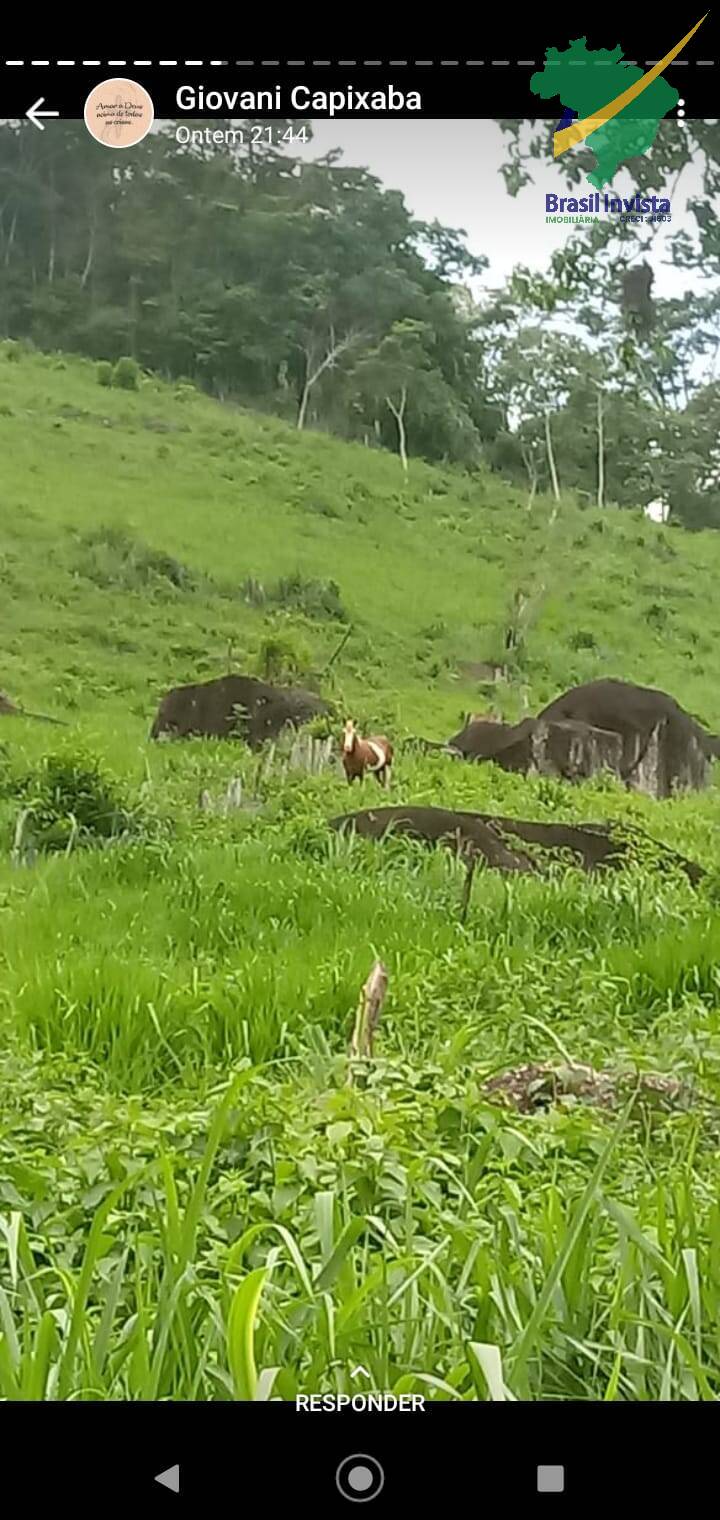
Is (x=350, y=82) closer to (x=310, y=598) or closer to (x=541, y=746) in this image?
(x=310, y=598)

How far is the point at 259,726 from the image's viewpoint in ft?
5.42

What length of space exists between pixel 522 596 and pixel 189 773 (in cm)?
50

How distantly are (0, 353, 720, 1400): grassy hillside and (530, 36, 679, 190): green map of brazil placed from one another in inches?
18.4

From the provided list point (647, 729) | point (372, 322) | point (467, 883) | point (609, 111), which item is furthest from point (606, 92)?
point (467, 883)

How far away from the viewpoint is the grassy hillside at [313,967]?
121 cm

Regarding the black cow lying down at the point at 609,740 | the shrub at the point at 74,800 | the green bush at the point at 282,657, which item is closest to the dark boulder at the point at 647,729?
the black cow lying down at the point at 609,740

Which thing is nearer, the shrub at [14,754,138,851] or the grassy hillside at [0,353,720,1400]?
the grassy hillside at [0,353,720,1400]

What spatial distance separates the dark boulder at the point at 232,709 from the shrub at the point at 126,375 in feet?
1.34

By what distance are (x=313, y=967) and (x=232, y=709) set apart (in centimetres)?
35

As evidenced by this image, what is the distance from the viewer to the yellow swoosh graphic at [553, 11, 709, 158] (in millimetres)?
1258
